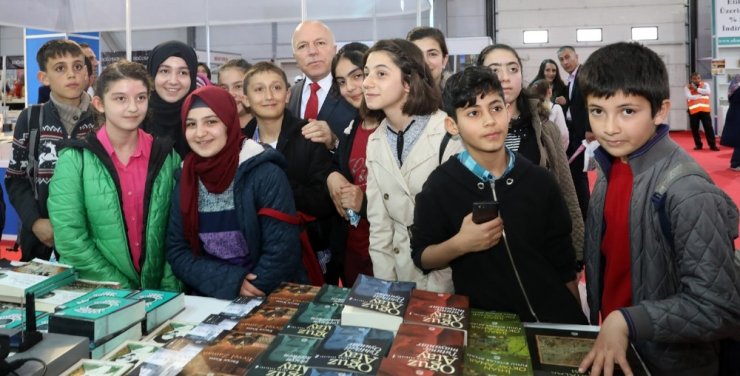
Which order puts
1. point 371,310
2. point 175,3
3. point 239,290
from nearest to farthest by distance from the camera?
point 371,310 → point 239,290 → point 175,3

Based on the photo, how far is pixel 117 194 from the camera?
1.98 meters

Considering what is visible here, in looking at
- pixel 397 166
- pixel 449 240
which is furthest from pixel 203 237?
pixel 449 240

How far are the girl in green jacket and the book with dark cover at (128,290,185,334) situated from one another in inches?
19.6

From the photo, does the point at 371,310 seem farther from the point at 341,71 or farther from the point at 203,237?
the point at 341,71

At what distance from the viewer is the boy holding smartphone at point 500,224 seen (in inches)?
64.9

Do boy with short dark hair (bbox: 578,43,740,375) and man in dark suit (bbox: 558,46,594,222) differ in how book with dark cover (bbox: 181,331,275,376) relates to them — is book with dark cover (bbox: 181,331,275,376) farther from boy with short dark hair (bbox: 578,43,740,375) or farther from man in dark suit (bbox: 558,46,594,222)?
man in dark suit (bbox: 558,46,594,222)

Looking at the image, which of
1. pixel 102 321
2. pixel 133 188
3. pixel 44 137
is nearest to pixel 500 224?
pixel 102 321

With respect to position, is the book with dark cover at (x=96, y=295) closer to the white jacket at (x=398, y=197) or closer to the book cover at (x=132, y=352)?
the book cover at (x=132, y=352)

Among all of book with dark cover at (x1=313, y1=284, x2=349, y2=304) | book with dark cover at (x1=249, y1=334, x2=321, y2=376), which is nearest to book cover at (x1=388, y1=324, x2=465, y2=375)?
book with dark cover at (x1=249, y1=334, x2=321, y2=376)

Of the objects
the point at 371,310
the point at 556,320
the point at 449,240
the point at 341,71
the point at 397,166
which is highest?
the point at 341,71

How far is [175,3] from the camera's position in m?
7.98

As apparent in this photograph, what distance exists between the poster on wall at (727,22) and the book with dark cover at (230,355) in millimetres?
14959

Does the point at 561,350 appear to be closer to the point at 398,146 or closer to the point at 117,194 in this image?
the point at 398,146

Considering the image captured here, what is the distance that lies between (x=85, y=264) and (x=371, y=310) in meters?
1.17
